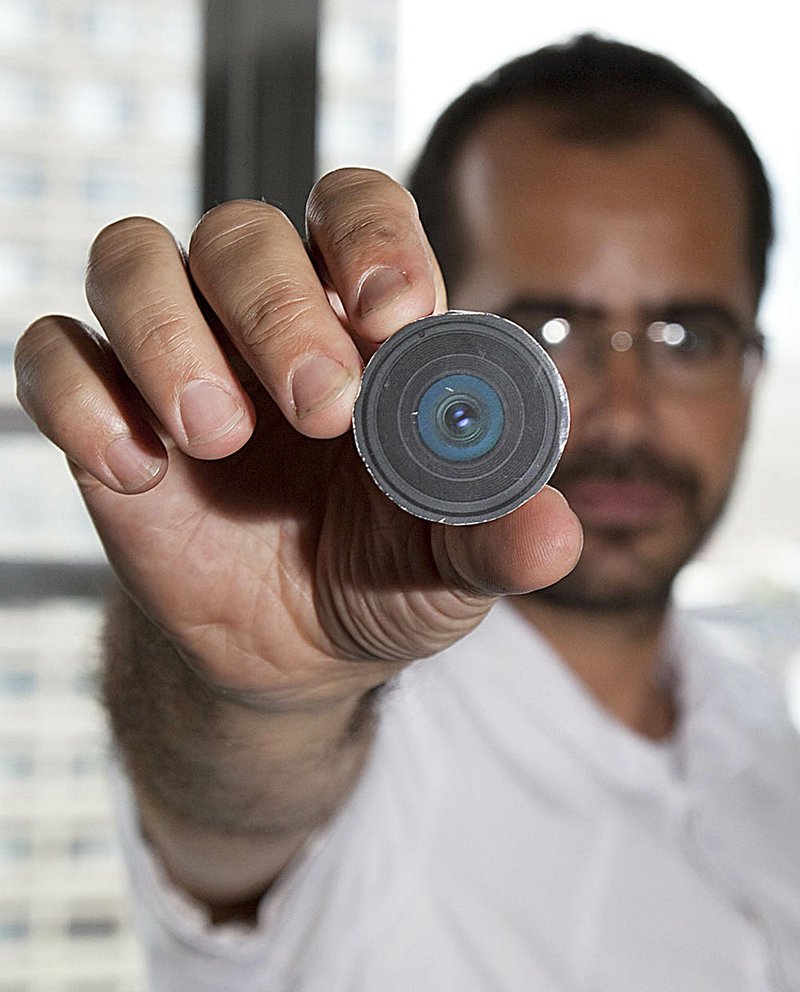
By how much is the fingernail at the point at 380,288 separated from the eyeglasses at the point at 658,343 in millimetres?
1034

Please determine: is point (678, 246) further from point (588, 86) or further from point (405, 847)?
point (405, 847)

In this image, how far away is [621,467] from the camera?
168 cm

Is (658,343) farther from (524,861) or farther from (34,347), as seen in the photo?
(34,347)

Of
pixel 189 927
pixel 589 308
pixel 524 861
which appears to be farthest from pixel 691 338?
pixel 189 927

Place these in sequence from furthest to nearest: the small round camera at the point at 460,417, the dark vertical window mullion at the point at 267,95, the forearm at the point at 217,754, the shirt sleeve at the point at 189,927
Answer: the dark vertical window mullion at the point at 267,95, the shirt sleeve at the point at 189,927, the forearm at the point at 217,754, the small round camera at the point at 460,417

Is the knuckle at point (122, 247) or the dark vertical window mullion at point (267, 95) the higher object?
the knuckle at point (122, 247)

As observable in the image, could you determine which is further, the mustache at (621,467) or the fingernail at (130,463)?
the mustache at (621,467)

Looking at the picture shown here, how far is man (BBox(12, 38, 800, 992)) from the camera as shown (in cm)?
67

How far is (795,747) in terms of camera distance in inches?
66.1

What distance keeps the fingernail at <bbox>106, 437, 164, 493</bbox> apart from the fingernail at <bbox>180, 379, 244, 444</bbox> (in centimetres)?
6

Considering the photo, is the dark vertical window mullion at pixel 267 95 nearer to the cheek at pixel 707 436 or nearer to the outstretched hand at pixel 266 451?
the cheek at pixel 707 436

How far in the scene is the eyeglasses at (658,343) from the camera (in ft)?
5.49

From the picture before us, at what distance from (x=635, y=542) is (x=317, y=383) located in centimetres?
120

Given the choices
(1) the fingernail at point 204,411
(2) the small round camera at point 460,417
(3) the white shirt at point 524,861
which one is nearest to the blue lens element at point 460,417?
(2) the small round camera at point 460,417
